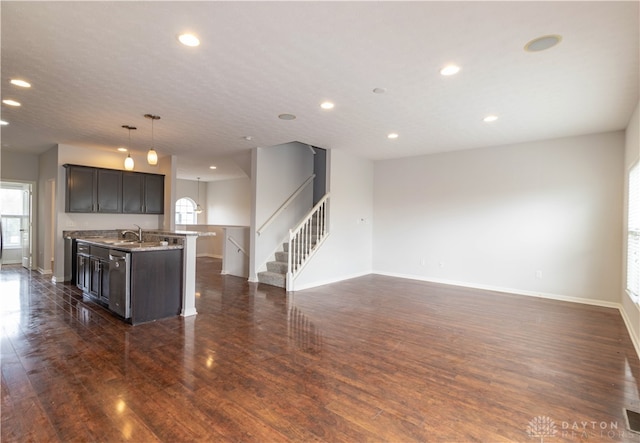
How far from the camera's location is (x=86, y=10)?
217cm

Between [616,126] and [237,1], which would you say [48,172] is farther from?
[616,126]

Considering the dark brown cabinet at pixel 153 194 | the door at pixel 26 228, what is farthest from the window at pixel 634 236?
the door at pixel 26 228

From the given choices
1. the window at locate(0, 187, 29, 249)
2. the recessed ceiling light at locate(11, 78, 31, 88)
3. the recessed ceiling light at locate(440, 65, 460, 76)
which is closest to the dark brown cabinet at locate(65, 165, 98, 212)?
the window at locate(0, 187, 29, 249)

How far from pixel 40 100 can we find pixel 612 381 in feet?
21.3

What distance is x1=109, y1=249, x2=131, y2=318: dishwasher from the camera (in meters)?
3.93

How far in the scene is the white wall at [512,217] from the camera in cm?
513

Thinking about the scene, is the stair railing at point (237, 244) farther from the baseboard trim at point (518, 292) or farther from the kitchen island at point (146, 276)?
the baseboard trim at point (518, 292)

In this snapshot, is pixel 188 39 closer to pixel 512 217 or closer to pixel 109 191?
pixel 109 191

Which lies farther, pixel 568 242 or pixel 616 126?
pixel 568 242

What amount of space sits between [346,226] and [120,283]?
437 centimetres

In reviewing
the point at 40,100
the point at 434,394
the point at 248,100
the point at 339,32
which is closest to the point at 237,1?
the point at 339,32

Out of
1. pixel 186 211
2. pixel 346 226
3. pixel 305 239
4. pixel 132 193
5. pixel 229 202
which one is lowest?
pixel 305 239

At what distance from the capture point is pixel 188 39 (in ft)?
8.19

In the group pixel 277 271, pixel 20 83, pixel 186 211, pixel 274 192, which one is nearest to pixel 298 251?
pixel 277 271
